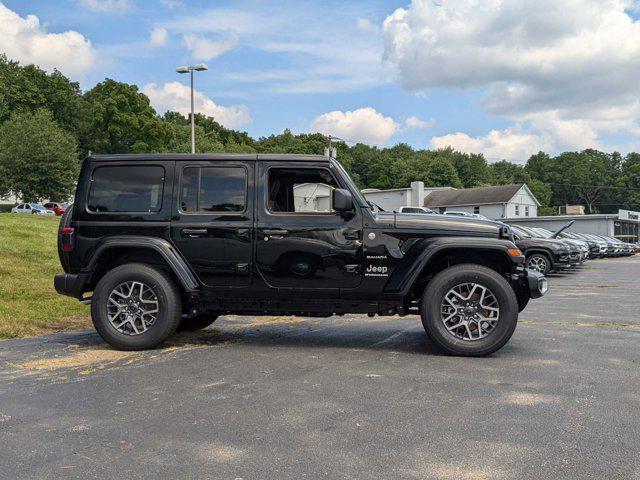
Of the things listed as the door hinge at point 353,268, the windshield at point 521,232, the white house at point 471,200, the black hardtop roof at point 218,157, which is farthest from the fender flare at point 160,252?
the white house at point 471,200

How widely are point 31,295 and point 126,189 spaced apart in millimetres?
4012

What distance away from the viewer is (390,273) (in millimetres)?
6055

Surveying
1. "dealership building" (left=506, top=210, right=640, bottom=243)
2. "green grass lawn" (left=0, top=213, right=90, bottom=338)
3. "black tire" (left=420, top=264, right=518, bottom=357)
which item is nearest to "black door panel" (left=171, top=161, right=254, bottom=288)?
"black tire" (left=420, top=264, right=518, bottom=357)

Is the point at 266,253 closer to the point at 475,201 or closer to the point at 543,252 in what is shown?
the point at 543,252

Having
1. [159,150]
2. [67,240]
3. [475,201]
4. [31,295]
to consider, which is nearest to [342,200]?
[67,240]

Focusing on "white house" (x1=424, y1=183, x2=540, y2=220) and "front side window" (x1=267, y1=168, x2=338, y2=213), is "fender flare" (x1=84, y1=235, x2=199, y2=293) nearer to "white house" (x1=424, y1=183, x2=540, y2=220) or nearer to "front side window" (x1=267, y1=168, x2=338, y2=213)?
"front side window" (x1=267, y1=168, x2=338, y2=213)

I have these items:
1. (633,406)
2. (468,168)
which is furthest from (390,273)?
(468,168)

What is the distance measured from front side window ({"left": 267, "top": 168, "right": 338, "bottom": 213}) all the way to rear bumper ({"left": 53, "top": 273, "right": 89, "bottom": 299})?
7.02ft

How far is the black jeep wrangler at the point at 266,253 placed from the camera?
5.94 m

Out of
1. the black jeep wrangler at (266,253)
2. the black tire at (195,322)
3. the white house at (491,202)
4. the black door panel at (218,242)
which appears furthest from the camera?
the white house at (491,202)

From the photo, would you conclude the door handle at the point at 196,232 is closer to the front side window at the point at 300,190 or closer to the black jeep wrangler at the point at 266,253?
the black jeep wrangler at the point at 266,253

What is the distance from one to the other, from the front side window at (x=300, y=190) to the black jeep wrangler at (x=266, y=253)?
1cm

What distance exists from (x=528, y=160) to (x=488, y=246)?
13567 cm

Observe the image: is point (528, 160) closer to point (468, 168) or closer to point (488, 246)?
point (468, 168)
